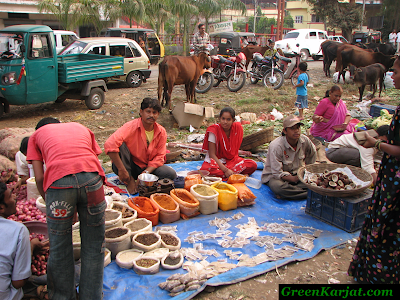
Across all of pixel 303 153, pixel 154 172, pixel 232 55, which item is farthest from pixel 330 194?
pixel 232 55

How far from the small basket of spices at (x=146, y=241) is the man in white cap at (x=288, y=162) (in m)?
1.86

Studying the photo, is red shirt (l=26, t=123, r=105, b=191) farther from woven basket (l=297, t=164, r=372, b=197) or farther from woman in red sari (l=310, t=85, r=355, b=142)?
Answer: woman in red sari (l=310, t=85, r=355, b=142)

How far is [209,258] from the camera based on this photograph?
316 centimetres

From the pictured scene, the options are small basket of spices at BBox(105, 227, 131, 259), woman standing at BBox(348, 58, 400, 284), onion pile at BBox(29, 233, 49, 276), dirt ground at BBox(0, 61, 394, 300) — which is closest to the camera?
woman standing at BBox(348, 58, 400, 284)

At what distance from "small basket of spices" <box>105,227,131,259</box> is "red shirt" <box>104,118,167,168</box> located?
→ 1217 millimetres

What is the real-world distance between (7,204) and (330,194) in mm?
3025

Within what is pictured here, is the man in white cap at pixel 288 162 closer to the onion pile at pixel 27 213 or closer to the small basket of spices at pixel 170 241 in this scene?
the small basket of spices at pixel 170 241

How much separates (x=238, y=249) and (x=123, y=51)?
9.39 meters

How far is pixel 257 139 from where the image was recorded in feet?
20.3

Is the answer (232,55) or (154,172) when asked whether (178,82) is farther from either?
(154,172)

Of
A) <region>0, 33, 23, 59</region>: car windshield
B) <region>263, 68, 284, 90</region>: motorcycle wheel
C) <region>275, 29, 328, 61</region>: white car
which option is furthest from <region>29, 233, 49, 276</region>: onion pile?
<region>275, 29, 328, 61</region>: white car

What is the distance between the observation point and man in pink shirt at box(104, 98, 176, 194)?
13.5 feet

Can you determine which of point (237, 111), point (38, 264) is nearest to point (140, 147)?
point (38, 264)

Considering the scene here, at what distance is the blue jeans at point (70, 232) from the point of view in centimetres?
225
